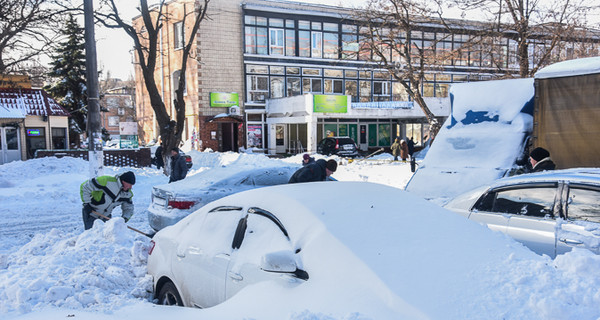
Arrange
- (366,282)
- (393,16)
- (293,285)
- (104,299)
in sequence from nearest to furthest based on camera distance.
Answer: (366,282) < (293,285) < (104,299) < (393,16)

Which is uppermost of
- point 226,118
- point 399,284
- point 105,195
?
point 226,118

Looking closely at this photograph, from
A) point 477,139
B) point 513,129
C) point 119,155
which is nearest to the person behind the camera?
point 513,129

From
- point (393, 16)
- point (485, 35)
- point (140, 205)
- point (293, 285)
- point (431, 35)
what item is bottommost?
point (140, 205)

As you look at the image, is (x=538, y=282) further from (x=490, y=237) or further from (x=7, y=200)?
(x=7, y=200)

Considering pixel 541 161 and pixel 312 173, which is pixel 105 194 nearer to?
pixel 312 173

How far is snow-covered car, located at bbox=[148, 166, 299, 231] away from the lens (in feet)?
26.3

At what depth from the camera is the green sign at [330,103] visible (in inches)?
1222

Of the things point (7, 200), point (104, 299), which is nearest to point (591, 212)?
point (104, 299)

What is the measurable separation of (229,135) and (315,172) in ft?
92.4

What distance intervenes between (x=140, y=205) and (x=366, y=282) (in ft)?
36.4

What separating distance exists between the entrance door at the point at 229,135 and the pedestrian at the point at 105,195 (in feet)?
90.7

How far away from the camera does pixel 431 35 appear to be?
1580 inches

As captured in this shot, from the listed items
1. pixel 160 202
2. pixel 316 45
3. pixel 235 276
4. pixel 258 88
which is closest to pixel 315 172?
pixel 160 202

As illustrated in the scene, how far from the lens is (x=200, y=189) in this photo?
8.47 m
